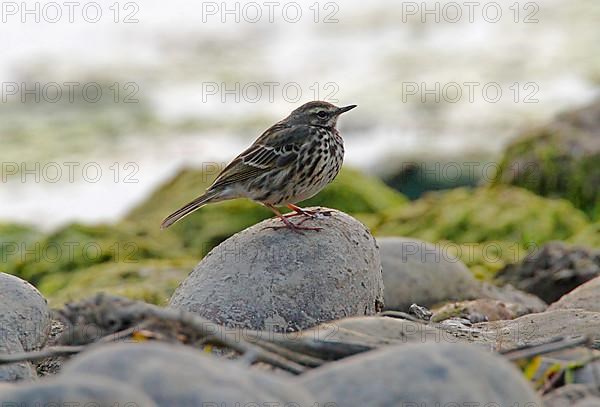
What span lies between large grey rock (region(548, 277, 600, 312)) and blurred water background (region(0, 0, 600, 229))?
12118mm

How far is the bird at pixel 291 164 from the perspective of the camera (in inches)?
303

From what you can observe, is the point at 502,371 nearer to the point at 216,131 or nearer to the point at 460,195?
the point at 460,195

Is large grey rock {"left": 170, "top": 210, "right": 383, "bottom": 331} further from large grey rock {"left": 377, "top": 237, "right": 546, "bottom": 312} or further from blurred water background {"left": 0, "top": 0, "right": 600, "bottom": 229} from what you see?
blurred water background {"left": 0, "top": 0, "right": 600, "bottom": 229}

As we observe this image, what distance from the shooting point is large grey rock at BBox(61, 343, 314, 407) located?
402 centimetres

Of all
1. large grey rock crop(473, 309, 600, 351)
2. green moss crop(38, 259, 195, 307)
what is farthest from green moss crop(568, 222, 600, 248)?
large grey rock crop(473, 309, 600, 351)

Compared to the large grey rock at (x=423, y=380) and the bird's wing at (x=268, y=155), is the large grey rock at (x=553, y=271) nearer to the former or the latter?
the bird's wing at (x=268, y=155)

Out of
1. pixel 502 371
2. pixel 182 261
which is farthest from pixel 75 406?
pixel 182 261

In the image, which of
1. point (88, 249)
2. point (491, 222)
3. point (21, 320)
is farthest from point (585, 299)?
point (88, 249)

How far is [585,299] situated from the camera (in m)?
8.08

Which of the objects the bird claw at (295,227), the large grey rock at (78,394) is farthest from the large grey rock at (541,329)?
the large grey rock at (78,394)

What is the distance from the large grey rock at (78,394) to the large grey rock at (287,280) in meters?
2.72

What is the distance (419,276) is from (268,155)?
213cm

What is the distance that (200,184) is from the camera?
15273 mm

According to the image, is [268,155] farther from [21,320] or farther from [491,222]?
[491,222]
